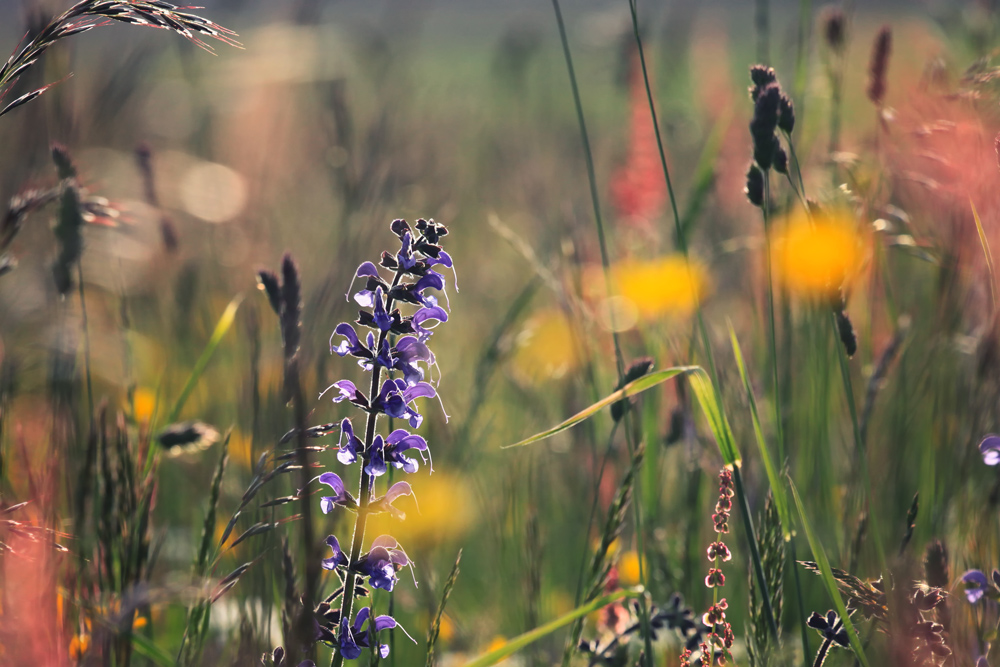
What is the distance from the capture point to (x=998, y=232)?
4.76ft

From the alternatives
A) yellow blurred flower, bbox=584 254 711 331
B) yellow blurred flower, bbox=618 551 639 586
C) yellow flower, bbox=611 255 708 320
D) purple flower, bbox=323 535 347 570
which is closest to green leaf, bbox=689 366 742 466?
purple flower, bbox=323 535 347 570

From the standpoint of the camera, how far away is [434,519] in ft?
6.77

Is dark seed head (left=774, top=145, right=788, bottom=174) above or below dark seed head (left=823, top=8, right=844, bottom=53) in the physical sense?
below

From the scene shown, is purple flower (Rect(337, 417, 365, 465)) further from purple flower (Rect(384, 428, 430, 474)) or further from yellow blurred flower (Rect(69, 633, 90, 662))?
yellow blurred flower (Rect(69, 633, 90, 662))

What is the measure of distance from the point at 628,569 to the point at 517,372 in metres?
0.80

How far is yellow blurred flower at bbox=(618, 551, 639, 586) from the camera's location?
2.05 meters

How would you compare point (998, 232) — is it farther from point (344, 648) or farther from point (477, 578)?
point (477, 578)

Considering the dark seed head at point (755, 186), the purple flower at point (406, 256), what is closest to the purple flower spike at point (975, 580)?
the dark seed head at point (755, 186)

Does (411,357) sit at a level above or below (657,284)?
above

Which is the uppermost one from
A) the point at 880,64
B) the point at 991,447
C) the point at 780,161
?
the point at 880,64

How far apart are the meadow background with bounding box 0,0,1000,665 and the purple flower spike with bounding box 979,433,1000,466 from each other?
0.41 feet

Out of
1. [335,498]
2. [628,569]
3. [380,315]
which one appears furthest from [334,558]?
[628,569]

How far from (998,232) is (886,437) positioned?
101 centimetres

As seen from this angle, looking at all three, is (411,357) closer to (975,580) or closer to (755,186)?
(755,186)
